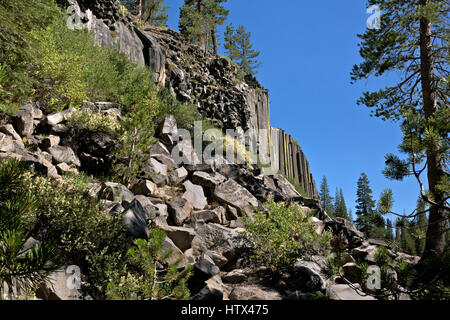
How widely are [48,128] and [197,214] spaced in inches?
208

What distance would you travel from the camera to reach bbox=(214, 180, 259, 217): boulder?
9.50 meters

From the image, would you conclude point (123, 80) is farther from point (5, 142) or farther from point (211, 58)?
point (211, 58)

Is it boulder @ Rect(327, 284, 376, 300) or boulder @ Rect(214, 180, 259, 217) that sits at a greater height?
boulder @ Rect(214, 180, 259, 217)

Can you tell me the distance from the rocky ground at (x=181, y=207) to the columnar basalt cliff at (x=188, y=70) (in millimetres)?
8141

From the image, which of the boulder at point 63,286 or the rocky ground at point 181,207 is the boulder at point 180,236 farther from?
the boulder at point 63,286

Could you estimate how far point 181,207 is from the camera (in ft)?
25.0

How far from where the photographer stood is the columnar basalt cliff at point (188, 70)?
15633mm

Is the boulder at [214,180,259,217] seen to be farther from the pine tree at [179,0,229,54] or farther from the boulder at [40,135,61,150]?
the pine tree at [179,0,229,54]

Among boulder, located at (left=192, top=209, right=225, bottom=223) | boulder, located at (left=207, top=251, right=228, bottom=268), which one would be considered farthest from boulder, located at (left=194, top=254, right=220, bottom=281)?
boulder, located at (left=192, top=209, right=225, bottom=223)

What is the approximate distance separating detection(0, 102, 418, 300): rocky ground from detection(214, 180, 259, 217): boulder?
0.04 m

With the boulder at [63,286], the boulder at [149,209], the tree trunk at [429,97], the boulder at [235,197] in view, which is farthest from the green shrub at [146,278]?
the tree trunk at [429,97]

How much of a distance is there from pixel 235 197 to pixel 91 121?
569 centimetres

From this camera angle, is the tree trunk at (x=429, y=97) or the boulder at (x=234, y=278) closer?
the boulder at (x=234, y=278)
